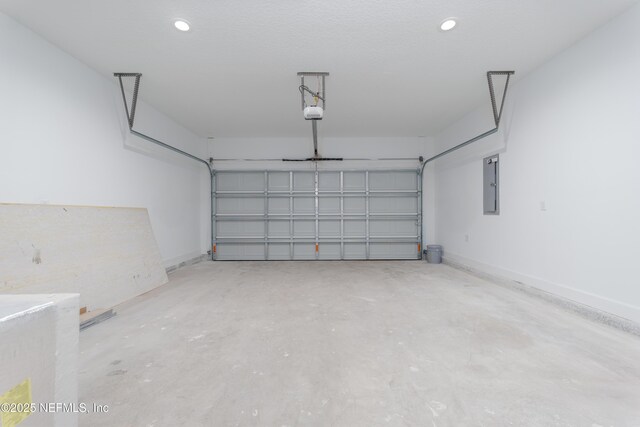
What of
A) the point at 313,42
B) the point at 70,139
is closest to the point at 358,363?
the point at 313,42

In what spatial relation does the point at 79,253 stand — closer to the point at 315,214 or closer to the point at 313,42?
the point at 313,42

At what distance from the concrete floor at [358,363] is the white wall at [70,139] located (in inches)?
61.3

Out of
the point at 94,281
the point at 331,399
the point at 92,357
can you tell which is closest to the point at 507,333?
the point at 331,399

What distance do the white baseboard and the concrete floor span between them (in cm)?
11

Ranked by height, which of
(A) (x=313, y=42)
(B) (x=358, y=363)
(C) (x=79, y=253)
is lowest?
(B) (x=358, y=363)

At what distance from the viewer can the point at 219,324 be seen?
2617 mm

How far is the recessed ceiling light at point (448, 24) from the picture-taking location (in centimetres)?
247

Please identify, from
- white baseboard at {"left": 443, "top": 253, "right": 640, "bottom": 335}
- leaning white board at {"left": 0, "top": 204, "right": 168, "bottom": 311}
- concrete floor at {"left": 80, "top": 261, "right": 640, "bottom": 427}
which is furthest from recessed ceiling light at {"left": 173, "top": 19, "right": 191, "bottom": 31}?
white baseboard at {"left": 443, "top": 253, "right": 640, "bottom": 335}

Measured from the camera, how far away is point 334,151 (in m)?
6.34

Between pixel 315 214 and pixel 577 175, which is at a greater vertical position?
pixel 577 175

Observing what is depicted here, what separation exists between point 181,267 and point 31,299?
189 inches

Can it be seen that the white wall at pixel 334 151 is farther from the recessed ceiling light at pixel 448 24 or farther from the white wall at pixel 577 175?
the recessed ceiling light at pixel 448 24

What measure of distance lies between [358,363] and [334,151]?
5.11 metres

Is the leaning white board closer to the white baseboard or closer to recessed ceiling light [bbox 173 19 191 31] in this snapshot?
recessed ceiling light [bbox 173 19 191 31]
